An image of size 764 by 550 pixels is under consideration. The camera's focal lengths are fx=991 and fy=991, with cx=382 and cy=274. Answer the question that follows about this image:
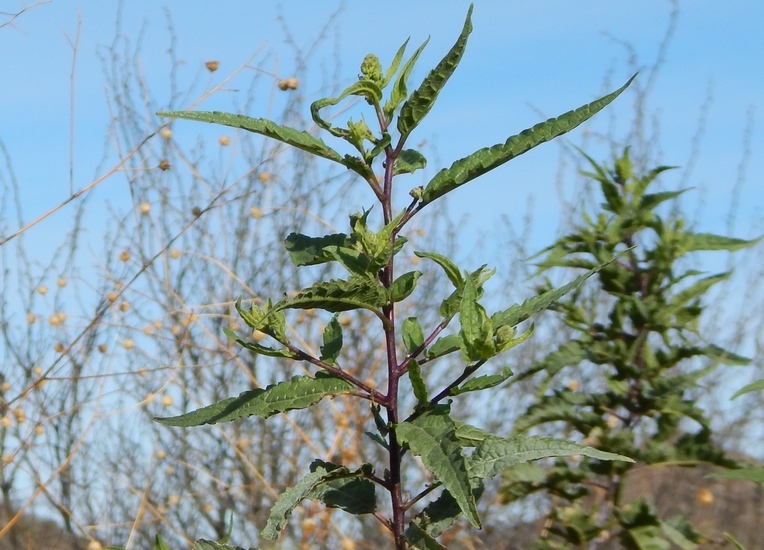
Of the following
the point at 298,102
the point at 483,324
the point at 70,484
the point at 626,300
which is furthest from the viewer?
the point at 298,102

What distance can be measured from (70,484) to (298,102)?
8.99 ft

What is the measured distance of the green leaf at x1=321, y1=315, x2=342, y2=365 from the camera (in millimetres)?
1100

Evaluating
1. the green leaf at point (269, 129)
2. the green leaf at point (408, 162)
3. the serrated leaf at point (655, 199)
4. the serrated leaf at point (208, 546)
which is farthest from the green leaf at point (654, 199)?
the serrated leaf at point (208, 546)

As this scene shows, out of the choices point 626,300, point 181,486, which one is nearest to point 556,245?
point 626,300

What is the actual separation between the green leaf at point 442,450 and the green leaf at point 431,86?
31cm

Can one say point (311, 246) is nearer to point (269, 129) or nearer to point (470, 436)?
point (269, 129)

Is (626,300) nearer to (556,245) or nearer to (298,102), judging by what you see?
(556,245)

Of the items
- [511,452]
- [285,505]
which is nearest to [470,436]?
[511,452]

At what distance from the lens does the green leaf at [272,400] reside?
1.02 meters

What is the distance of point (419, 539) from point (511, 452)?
167mm

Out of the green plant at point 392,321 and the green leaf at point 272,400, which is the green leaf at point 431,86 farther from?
the green leaf at point 272,400

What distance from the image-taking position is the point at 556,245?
2096mm

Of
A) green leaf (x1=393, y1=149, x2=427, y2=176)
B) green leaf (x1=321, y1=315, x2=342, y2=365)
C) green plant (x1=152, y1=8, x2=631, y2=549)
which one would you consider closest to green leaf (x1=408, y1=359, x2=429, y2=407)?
green plant (x1=152, y1=8, x2=631, y2=549)

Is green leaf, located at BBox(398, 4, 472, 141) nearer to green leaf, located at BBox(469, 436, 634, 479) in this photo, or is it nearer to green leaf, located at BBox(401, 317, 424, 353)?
green leaf, located at BBox(401, 317, 424, 353)
